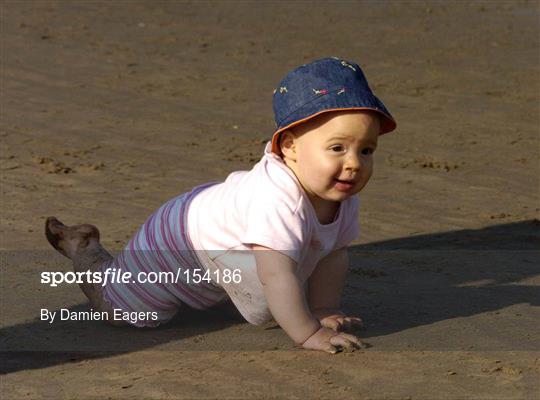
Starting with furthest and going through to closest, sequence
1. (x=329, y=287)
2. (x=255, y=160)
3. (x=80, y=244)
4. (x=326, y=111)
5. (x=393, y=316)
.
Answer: (x=255, y=160) < (x=80, y=244) < (x=393, y=316) < (x=329, y=287) < (x=326, y=111)

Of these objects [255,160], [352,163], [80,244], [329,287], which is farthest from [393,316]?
[255,160]

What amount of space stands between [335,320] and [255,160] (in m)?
3.85

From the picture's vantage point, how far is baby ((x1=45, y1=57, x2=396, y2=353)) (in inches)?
169

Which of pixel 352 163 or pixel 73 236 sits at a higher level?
pixel 352 163

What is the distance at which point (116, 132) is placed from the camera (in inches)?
356

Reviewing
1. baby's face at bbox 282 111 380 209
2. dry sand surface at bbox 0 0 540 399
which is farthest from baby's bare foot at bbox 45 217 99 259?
baby's face at bbox 282 111 380 209

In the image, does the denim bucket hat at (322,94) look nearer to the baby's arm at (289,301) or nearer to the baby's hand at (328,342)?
the baby's arm at (289,301)

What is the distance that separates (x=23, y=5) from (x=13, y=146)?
5788mm

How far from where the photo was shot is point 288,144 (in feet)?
14.6

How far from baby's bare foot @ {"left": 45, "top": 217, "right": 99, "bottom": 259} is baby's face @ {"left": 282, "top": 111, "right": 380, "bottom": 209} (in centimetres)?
118

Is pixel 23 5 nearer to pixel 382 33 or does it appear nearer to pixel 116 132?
pixel 382 33

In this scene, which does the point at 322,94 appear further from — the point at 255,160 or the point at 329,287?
the point at 255,160

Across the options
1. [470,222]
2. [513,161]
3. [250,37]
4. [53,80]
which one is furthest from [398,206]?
[250,37]

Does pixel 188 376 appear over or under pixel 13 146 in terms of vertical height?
under
